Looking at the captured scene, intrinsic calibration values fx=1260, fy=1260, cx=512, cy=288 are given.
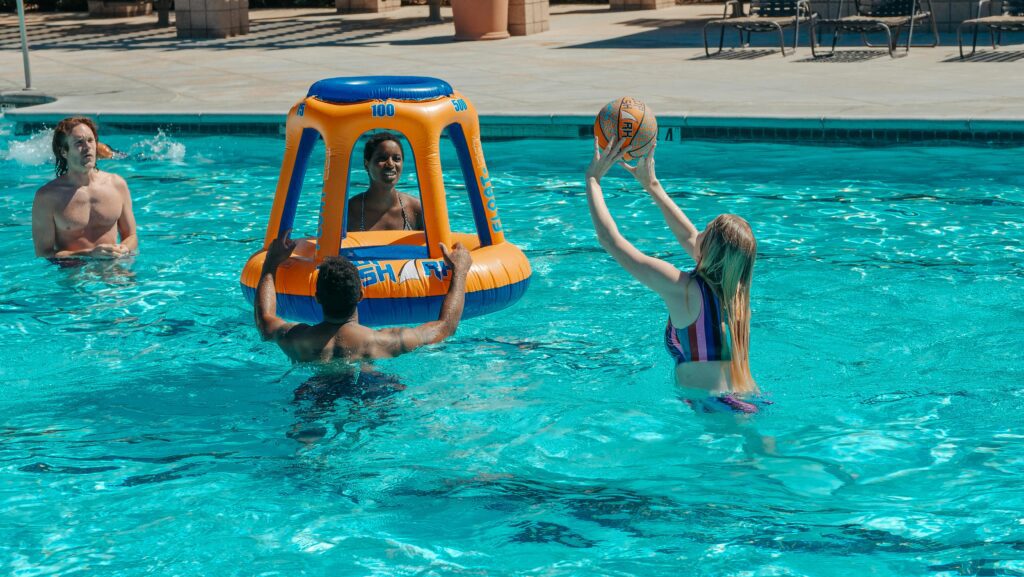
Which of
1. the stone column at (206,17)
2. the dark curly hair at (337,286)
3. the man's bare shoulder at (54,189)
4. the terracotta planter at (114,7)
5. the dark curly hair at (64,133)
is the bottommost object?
the dark curly hair at (337,286)

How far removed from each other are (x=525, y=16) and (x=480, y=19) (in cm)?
87

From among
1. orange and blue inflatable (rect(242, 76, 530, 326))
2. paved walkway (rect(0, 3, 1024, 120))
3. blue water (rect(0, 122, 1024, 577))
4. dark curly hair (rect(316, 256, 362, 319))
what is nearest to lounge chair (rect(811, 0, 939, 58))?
paved walkway (rect(0, 3, 1024, 120))

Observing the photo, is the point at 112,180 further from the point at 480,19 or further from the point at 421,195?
the point at 480,19

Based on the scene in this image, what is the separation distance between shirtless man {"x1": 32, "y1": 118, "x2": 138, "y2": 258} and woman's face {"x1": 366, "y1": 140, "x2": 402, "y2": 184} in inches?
76.7

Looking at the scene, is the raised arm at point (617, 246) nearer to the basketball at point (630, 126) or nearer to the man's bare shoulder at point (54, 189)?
the basketball at point (630, 126)

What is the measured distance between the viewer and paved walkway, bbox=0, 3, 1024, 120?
12500 millimetres

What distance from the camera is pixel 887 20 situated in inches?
645

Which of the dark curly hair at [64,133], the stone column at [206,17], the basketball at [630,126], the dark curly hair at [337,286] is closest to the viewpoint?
the dark curly hair at [337,286]

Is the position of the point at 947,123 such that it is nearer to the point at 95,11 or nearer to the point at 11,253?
the point at 11,253

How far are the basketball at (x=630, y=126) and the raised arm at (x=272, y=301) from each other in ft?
5.58

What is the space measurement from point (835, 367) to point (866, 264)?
79.2 inches

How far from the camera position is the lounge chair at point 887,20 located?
52.4 ft

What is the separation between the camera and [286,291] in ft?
22.0

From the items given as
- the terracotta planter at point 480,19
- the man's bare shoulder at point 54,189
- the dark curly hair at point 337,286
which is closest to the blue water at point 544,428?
the dark curly hair at point 337,286
